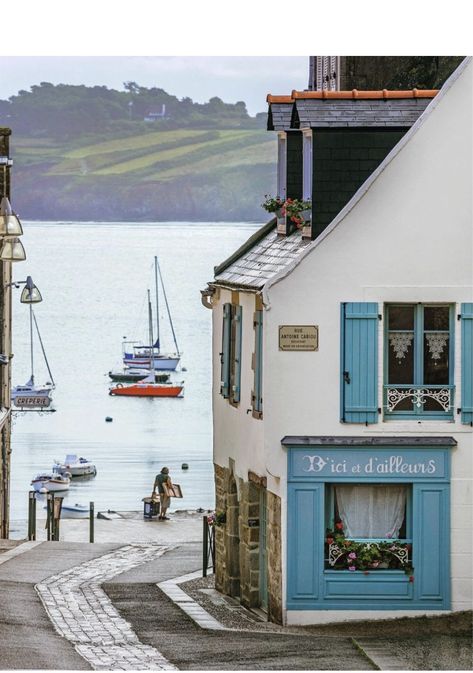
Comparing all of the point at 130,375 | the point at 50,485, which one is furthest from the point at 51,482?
the point at 130,375

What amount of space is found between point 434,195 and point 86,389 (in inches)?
4698

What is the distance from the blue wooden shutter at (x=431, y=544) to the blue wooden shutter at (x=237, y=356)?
11.9 feet

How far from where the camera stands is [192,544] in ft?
114

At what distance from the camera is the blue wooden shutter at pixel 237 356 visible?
2431 cm

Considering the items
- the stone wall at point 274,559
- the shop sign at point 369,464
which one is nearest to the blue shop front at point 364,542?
the shop sign at point 369,464

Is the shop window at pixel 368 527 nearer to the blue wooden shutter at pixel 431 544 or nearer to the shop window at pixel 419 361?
the blue wooden shutter at pixel 431 544

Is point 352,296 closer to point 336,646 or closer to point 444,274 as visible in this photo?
point 444,274

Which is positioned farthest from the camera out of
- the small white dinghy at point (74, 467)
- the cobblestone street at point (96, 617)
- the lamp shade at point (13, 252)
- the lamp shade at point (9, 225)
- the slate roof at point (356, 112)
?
the small white dinghy at point (74, 467)

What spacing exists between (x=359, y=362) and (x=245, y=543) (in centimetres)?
378

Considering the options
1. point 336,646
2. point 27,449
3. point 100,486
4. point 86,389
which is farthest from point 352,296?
point 86,389

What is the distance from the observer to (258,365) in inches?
899

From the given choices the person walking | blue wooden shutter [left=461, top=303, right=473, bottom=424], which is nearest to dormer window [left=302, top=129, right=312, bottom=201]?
blue wooden shutter [left=461, top=303, right=473, bottom=424]

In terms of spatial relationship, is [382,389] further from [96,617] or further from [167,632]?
[96,617]

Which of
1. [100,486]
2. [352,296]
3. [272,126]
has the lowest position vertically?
[100,486]
